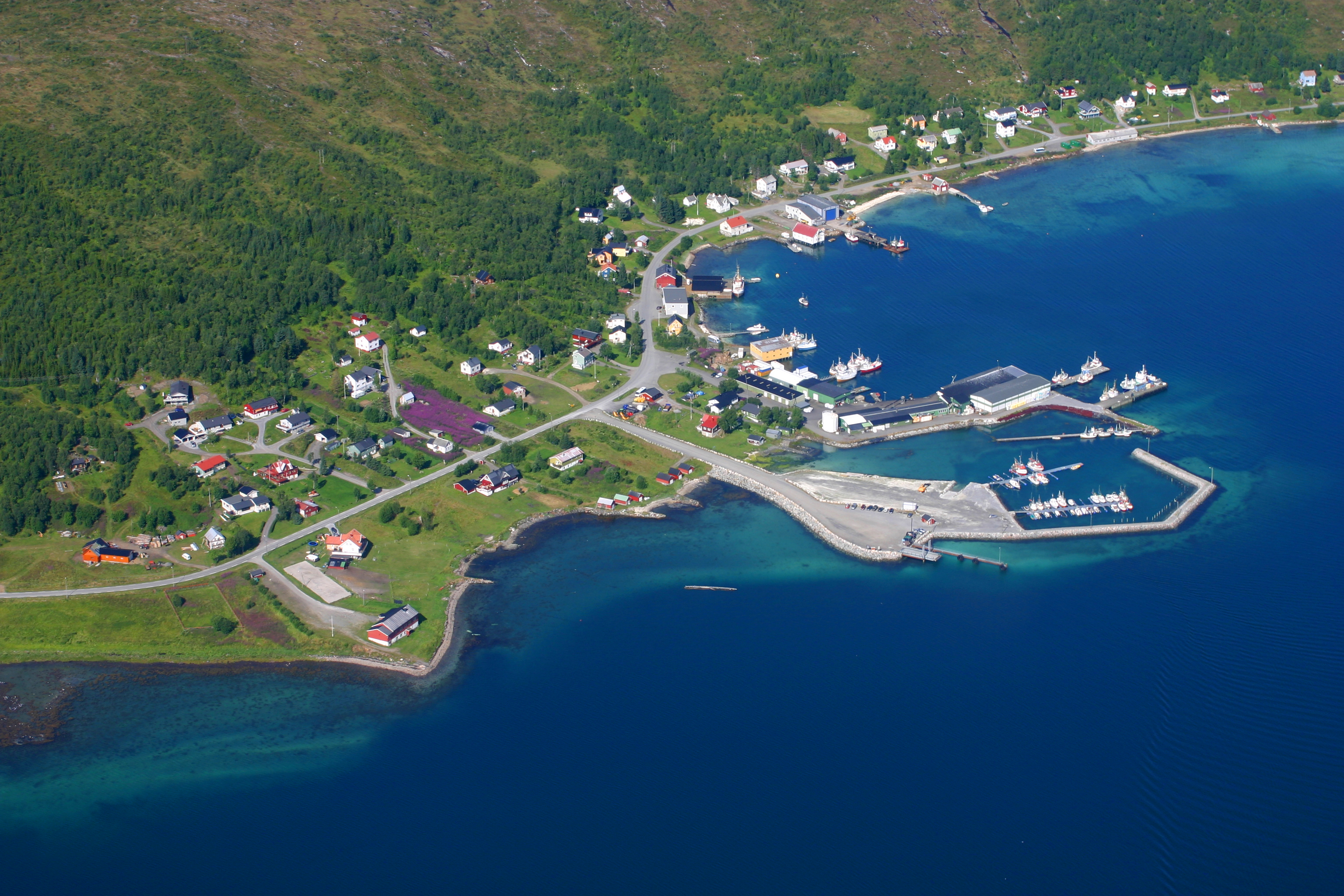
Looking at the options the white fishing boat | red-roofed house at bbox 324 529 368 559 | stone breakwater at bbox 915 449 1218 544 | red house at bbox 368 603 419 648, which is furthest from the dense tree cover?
red house at bbox 368 603 419 648

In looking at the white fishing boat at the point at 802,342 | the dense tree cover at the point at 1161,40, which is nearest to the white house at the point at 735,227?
the white fishing boat at the point at 802,342

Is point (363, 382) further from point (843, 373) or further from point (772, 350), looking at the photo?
point (843, 373)

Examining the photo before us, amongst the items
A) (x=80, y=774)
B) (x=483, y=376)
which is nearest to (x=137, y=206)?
(x=483, y=376)

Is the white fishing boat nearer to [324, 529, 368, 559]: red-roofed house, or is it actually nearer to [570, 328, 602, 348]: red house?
[570, 328, 602, 348]: red house

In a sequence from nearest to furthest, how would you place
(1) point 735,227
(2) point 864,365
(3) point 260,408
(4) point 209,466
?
(4) point 209,466, (3) point 260,408, (2) point 864,365, (1) point 735,227

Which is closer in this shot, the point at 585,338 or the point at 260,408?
the point at 260,408

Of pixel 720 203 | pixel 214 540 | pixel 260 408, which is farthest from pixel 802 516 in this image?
pixel 720 203

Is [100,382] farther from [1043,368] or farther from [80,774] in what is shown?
[1043,368]
